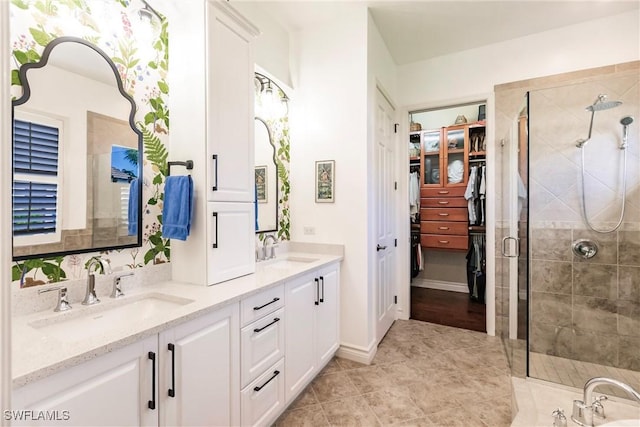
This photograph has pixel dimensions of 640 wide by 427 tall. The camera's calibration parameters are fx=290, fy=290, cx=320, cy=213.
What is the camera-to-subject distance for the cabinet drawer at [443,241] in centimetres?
417

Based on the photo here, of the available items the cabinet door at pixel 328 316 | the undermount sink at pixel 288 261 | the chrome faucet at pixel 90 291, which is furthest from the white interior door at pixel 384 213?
the chrome faucet at pixel 90 291

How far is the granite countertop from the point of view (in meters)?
0.84

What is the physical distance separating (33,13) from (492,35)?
3.46 metres

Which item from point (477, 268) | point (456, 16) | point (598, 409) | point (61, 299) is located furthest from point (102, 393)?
point (477, 268)

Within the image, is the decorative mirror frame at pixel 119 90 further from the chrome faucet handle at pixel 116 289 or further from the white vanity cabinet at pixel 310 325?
the white vanity cabinet at pixel 310 325

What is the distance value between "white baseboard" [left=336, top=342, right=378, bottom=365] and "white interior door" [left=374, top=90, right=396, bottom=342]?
240 millimetres

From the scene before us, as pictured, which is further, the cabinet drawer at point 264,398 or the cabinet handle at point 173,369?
the cabinet drawer at point 264,398

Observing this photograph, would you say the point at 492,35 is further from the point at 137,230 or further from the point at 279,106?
the point at 137,230

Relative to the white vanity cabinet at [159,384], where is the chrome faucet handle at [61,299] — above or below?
above

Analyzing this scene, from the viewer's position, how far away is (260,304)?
164 centimetres

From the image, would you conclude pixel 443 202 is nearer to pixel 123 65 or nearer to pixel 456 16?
pixel 456 16

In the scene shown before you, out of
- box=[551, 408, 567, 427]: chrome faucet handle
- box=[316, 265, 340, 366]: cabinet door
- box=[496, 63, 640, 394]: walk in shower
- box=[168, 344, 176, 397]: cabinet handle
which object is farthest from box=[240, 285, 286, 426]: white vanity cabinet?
box=[496, 63, 640, 394]: walk in shower

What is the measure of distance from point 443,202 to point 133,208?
12.9ft

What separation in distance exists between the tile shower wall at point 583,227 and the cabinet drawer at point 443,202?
164 cm
